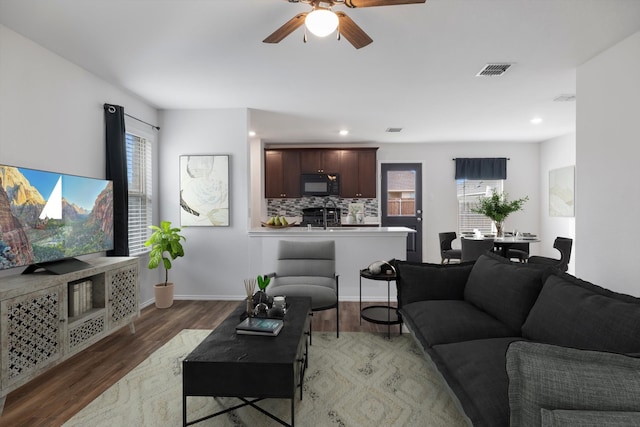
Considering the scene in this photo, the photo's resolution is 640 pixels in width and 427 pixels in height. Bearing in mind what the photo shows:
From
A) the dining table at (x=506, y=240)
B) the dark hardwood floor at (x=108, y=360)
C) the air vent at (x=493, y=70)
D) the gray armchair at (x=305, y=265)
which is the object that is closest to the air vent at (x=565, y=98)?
the air vent at (x=493, y=70)

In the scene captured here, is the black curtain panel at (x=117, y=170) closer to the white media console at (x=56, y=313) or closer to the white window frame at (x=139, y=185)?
the white window frame at (x=139, y=185)

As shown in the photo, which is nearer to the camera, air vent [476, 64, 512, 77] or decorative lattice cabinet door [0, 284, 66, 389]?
decorative lattice cabinet door [0, 284, 66, 389]

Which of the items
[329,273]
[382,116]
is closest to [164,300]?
[329,273]

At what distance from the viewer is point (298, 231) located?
15.3 ft

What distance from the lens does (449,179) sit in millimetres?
7352

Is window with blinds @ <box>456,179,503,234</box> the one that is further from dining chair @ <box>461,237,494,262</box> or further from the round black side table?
the round black side table

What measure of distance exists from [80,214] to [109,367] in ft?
4.36

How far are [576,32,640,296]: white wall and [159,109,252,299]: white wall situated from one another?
12.7 feet

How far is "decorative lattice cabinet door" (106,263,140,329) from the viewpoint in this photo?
122 inches

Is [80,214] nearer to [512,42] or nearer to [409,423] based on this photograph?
[409,423]

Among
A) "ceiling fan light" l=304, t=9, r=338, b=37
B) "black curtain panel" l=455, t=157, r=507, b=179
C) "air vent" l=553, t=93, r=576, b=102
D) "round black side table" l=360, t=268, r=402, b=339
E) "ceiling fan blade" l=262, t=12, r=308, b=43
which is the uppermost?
"air vent" l=553, t=93, r=576, b=102

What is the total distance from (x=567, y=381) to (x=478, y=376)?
70 cm

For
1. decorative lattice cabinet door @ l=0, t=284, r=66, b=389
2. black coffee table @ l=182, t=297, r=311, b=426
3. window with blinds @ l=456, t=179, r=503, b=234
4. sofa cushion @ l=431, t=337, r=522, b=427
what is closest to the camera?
sofa cushion @ l=431, t=337, r=522, b=427

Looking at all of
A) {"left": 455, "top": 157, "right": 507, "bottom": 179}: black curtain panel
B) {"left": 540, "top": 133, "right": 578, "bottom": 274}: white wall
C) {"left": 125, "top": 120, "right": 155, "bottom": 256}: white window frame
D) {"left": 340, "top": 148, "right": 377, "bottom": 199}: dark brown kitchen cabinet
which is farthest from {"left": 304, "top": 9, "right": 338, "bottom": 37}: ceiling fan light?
{"left": 540, "top": 133, "right": 578, "bottom": 274}: white wall
